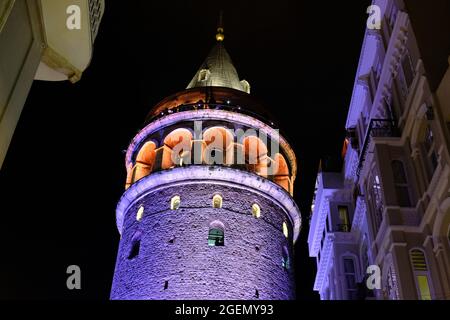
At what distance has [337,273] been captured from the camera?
25.9 meters

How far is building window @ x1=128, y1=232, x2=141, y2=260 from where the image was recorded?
92.7 ft

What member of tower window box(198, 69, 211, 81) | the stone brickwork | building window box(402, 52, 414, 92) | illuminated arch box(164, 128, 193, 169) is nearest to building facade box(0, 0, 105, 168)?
building window box(402, 52, 414, 92)

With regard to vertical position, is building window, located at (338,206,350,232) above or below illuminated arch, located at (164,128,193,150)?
below

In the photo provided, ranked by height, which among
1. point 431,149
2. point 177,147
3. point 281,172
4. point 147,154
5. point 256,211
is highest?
point 147,154

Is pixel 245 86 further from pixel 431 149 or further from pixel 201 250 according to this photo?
pixel 431 149

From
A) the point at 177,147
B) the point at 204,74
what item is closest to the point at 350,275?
the point at 177,147

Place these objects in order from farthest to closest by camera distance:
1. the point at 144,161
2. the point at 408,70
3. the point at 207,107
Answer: the point at 144,161 < the point at 207,107 < the point at 408,70

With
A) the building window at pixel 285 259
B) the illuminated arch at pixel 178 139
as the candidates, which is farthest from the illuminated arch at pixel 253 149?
the building window at pixel 285 259

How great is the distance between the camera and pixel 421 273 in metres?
17.5

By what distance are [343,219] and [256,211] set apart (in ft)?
13.1

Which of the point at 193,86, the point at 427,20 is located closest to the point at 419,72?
the point at 427,20

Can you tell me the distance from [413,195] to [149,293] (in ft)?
39.4

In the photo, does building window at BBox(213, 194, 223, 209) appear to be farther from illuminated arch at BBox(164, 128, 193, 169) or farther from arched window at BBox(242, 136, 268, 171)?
arched window at BBox(242, 136, 268, 171)

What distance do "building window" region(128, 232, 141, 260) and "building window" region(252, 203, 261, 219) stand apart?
210 inches
